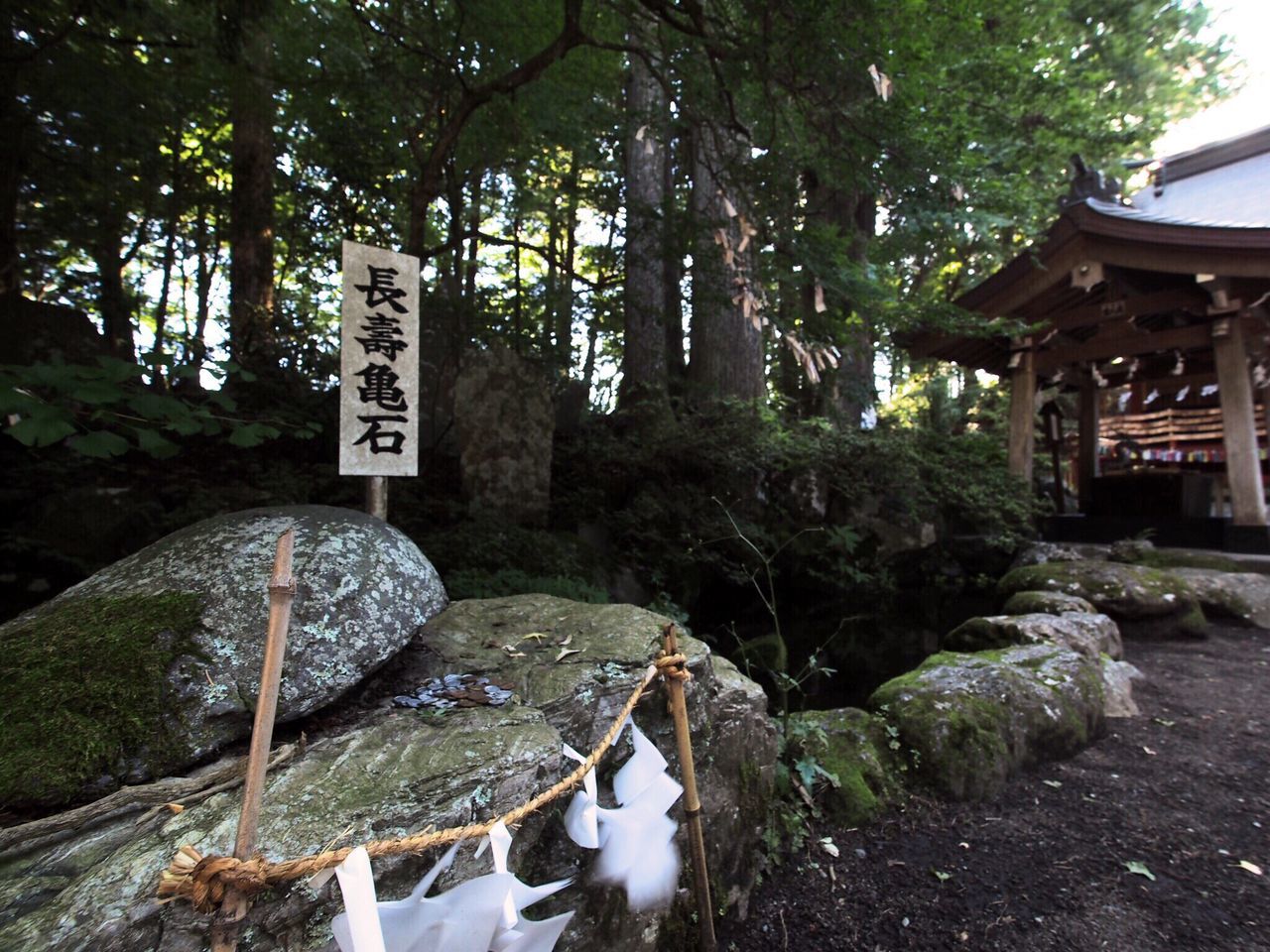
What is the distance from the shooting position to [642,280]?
25.4 feet

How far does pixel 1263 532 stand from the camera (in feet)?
22.8

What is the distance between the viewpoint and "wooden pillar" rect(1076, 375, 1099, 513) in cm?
1017

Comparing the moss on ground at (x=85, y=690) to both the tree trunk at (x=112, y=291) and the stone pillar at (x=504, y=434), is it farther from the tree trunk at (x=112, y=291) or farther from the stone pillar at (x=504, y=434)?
the tree trunk at (x=112, y=291)

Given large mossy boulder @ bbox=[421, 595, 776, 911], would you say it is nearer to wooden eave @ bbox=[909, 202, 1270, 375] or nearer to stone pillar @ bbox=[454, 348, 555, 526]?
stone pillar @ bbox=[454, 348, 555, 526]

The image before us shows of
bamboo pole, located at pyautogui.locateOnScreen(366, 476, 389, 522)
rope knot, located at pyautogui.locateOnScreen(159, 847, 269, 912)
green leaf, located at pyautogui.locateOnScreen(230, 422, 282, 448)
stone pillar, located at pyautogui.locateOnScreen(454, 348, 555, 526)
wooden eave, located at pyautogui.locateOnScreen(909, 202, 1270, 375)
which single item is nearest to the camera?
rope knot, located at pyautogui.locateOnScreen(159, 847, 269, 912)

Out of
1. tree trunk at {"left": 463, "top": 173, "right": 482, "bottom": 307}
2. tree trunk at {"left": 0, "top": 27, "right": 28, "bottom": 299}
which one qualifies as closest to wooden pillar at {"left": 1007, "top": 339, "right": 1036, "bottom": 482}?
tree trunk at {"left": 463, "top": 173, "right": 482, "bottom": 307}

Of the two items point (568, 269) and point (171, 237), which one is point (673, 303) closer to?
point (568, 269)

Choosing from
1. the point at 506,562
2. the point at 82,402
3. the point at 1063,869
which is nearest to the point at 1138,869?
the point at 1063,869

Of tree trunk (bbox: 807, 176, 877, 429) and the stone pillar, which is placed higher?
tree trunk (bbox: 807, 176, 877, 429)

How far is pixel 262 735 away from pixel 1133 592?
7.28m

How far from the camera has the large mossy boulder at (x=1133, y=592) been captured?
5.71 m

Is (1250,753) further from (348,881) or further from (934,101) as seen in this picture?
(934,101)

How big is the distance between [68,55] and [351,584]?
17.3ft

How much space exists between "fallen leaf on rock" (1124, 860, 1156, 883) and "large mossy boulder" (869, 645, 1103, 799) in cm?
56
